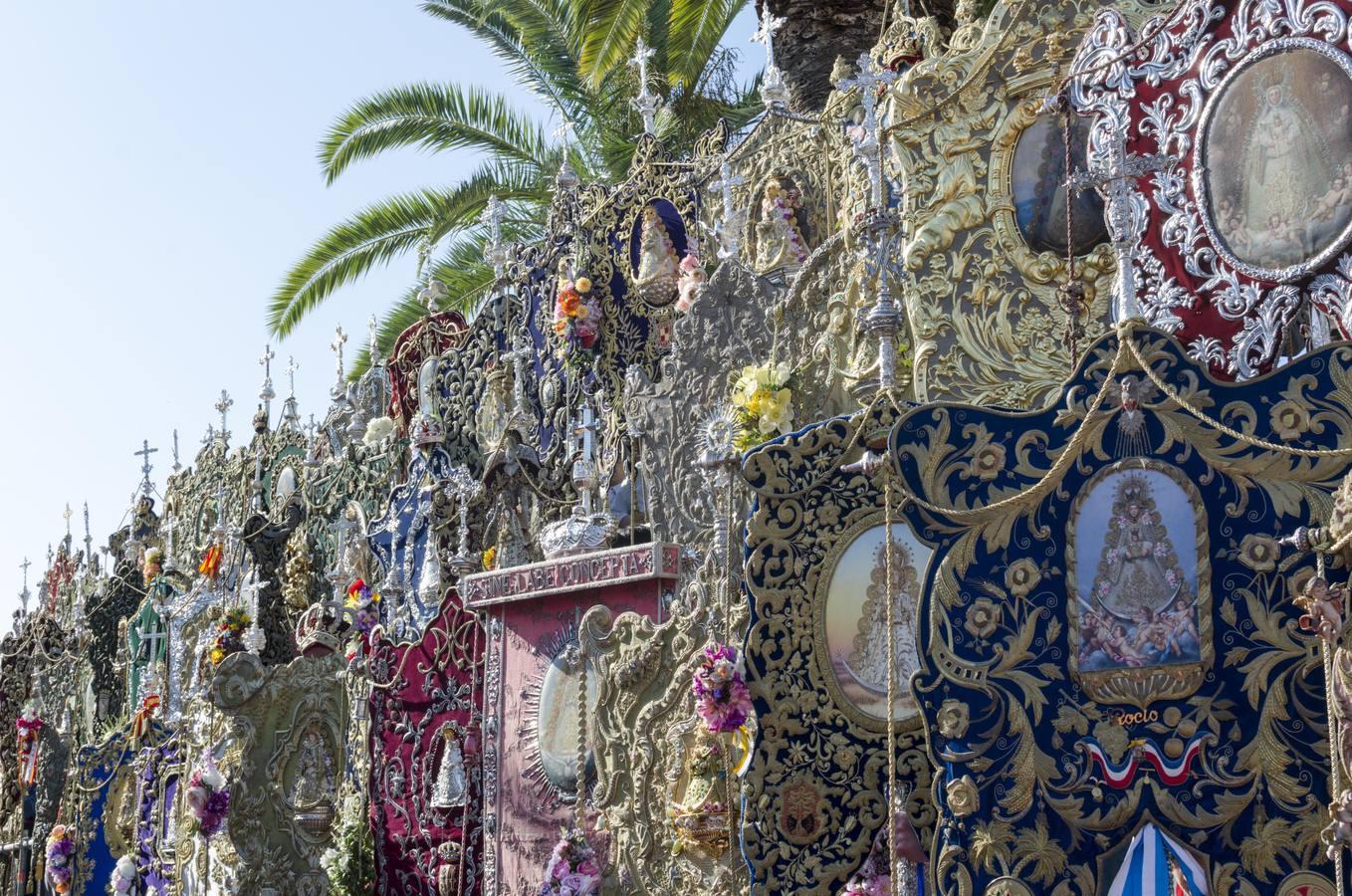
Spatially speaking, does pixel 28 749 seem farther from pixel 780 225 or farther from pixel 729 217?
pixel 780 225

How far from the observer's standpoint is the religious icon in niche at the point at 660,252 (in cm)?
1057

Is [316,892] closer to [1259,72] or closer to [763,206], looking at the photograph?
[763,206]

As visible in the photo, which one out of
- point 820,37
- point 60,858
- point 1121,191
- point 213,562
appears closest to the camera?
point 1121,191

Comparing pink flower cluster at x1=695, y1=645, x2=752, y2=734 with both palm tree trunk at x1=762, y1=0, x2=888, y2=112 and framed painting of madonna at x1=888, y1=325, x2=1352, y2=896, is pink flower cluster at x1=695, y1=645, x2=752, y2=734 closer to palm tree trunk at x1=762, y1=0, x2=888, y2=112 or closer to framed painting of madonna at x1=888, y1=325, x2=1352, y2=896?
framed painting of madonna at x1=888, y1=325, x2=1352, y2=896

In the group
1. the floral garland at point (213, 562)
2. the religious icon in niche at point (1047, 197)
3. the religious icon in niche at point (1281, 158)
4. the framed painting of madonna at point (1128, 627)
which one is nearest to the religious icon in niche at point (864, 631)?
the framed painting of madonna at point (1128, 627)

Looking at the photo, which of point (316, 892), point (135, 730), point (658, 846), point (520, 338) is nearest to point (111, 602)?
point (135, 730)

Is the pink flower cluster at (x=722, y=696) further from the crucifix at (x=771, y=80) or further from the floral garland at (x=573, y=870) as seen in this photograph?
the crucifix at (x=771, y=80)

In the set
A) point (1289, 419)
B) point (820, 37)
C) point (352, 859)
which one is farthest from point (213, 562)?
point (1289, 419)

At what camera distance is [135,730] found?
48.6 ft

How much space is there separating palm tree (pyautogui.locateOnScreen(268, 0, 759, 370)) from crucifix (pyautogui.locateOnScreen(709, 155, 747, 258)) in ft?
17.2

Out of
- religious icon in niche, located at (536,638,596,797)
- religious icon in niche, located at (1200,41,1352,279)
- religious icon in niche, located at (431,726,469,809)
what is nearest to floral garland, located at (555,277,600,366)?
religious icon in niche, located at (536,638,596,797)

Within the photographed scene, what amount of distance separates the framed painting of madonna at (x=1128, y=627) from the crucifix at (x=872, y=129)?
2080 mm

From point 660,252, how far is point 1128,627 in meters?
5.64

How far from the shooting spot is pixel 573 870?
9.09 m
